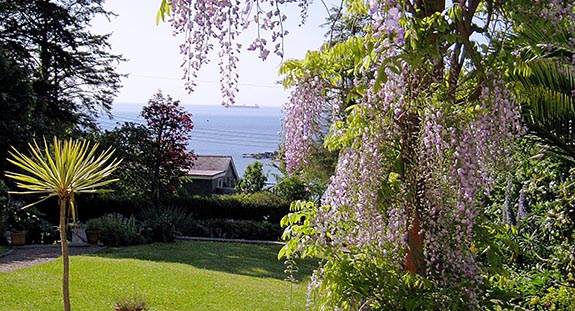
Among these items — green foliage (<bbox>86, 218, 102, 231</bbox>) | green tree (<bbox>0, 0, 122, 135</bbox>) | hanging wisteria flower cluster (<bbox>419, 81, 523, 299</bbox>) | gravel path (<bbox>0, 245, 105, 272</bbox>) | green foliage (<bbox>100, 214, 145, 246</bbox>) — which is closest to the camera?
hanging wisteria flower cluster (<bbox>419, 81, 523, 299</bbox>)

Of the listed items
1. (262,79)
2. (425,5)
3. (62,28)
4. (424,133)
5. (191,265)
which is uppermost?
(62,28)

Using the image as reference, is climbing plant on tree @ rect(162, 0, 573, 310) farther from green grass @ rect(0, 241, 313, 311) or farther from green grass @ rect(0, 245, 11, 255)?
green grass @ rect(0, 245, 11, 255)

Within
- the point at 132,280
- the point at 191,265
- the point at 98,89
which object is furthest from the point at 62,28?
the point at 132,280

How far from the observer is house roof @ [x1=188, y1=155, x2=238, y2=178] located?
74.0ft

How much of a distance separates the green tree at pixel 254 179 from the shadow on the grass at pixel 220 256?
613 centimetres

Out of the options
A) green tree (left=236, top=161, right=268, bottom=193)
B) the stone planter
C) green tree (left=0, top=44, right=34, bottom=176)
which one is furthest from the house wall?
the stone planter

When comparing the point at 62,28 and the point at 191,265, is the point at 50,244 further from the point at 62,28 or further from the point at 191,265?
the point at 62,28

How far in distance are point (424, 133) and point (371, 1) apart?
985mm

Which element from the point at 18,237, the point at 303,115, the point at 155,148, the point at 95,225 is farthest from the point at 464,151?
the point at 155,148

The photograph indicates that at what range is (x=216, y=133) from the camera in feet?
110

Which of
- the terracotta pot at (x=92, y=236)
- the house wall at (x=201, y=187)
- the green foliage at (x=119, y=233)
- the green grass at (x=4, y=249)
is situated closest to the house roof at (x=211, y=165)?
the house wall at (x=201, y=187)

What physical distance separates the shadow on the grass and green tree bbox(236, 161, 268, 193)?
6.13 metres

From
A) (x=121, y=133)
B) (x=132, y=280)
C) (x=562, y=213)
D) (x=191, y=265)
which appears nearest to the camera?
(x=562, y=213)

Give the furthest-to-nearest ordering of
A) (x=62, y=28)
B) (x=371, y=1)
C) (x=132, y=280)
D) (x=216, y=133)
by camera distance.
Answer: (x=216, y=133) < (x=62, y=28) < (x=132, y=280) < (x=371, y=1)
